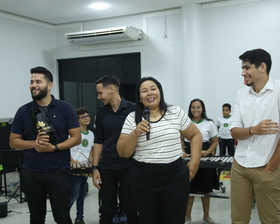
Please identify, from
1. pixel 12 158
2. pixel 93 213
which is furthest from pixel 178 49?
pixel 93 213

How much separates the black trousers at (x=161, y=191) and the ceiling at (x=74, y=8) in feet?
19.3

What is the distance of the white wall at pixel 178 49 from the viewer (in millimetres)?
7478

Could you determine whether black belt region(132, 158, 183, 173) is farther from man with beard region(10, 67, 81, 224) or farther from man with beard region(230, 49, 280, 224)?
man with beard region(10, 67, 81, 224)

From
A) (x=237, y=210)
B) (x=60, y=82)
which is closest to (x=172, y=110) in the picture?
(x=237, y=210)

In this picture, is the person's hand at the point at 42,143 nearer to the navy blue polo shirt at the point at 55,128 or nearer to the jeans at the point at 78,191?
the navy blue polo shirt at the point at 55,128

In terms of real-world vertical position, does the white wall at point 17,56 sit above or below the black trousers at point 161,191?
above

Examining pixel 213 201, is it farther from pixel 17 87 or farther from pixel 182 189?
pixel 17 87

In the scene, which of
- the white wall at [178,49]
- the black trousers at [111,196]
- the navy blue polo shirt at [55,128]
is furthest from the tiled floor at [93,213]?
the white wall at [178,49]

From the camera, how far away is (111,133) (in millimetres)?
3150

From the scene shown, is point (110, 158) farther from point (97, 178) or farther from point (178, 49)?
point (178, 49)

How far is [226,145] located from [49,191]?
18.3 feet

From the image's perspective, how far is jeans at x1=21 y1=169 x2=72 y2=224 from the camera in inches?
109

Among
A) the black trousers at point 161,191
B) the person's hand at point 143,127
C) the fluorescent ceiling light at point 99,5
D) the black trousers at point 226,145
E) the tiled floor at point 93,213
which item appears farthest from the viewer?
the fluorescent ceiling light at point 99,5

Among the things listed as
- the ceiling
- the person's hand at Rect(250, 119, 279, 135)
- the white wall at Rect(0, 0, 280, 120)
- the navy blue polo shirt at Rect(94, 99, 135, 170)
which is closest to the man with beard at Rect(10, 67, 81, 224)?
the navy blue polo shirt at Rect(94, 99, 135, 170)
